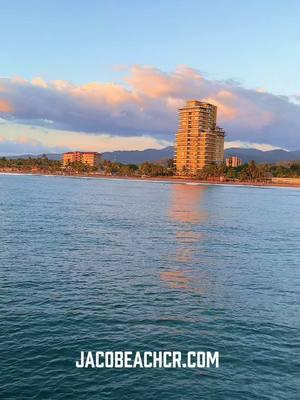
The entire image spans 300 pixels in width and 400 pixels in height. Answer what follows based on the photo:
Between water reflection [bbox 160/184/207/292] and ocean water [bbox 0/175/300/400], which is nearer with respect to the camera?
ocean water [bbox 0/175/300/400]

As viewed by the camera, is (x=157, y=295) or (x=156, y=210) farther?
(x=156, y=210)

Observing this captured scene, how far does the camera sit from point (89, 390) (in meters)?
19.6

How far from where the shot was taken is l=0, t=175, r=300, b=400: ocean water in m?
20.5

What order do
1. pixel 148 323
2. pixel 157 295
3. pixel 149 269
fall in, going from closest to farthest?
pixel 148 323 → pixel 157 295 → pixel 149 269

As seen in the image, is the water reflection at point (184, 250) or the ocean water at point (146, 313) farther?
the water reflection at point (184, 250)

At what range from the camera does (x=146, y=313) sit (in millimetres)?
29312

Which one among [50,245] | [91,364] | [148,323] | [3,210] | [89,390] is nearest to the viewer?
[89,390]

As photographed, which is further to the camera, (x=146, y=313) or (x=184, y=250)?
(x=184, y=250)

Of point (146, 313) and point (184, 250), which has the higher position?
point (184, 250)

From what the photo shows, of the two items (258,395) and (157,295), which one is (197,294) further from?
(258,395)

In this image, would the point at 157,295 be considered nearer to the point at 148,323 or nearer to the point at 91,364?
the point at 148,323

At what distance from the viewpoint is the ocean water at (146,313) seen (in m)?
20.5

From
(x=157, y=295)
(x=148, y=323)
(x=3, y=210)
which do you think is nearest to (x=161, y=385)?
(x=148, y=323)

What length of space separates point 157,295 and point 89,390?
14342 millimetres
